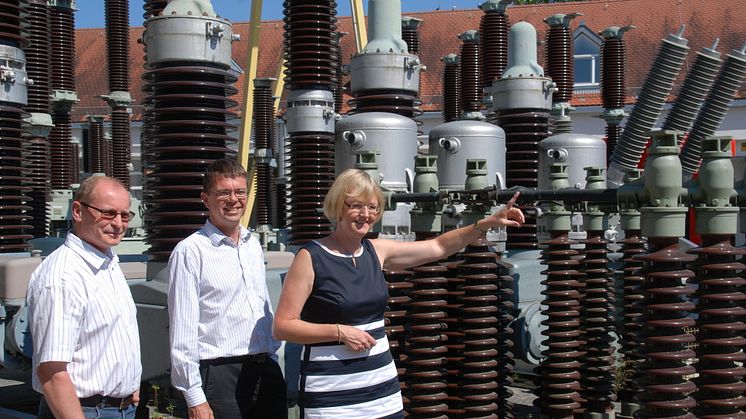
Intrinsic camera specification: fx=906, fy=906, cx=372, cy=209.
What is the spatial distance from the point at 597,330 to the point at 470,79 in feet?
28.1

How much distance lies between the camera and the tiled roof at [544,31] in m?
31.9

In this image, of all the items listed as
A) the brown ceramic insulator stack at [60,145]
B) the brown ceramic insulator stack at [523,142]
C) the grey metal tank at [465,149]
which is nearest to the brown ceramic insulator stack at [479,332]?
the grey metal tank at [465,149]

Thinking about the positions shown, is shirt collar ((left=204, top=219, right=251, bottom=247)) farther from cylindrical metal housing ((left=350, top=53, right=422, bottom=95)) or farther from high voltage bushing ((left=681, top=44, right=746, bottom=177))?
high voltage bushing ((left=681, top=44, right=746, bottom=177))

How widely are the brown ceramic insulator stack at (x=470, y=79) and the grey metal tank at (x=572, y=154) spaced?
4.98 m

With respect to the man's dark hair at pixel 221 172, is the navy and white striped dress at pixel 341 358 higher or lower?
lower

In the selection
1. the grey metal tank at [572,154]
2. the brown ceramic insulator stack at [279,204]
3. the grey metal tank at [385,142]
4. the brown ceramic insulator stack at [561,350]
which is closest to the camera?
the brown ceramic insulator stack at [561,350]

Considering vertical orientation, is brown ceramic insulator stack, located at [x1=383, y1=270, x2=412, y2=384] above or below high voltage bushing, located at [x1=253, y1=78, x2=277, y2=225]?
below

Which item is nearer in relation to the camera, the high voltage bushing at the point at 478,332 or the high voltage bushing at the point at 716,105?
the high voltage bushing at the point at 478,332

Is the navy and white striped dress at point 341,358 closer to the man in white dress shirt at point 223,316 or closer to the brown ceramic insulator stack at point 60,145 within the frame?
the man in white dress shirt at point 223,316

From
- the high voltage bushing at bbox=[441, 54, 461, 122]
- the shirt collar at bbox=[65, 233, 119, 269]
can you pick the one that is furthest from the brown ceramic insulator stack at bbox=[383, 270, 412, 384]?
the high voltage bushing at bbox=[441, 54, 461, 122]

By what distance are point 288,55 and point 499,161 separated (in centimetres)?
231

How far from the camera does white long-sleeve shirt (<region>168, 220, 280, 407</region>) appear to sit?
11.4ft

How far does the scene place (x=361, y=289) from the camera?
3.35 metres

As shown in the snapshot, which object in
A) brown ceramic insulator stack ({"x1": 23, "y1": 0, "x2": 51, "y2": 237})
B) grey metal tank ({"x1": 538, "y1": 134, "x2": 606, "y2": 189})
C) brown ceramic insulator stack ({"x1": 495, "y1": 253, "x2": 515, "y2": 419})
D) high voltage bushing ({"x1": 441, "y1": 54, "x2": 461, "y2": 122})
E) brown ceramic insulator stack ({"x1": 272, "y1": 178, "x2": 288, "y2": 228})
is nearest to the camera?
brown ceramic insulator stack ({"x1": 495, "y1": 253, "x2": 515, "y2": 419})
